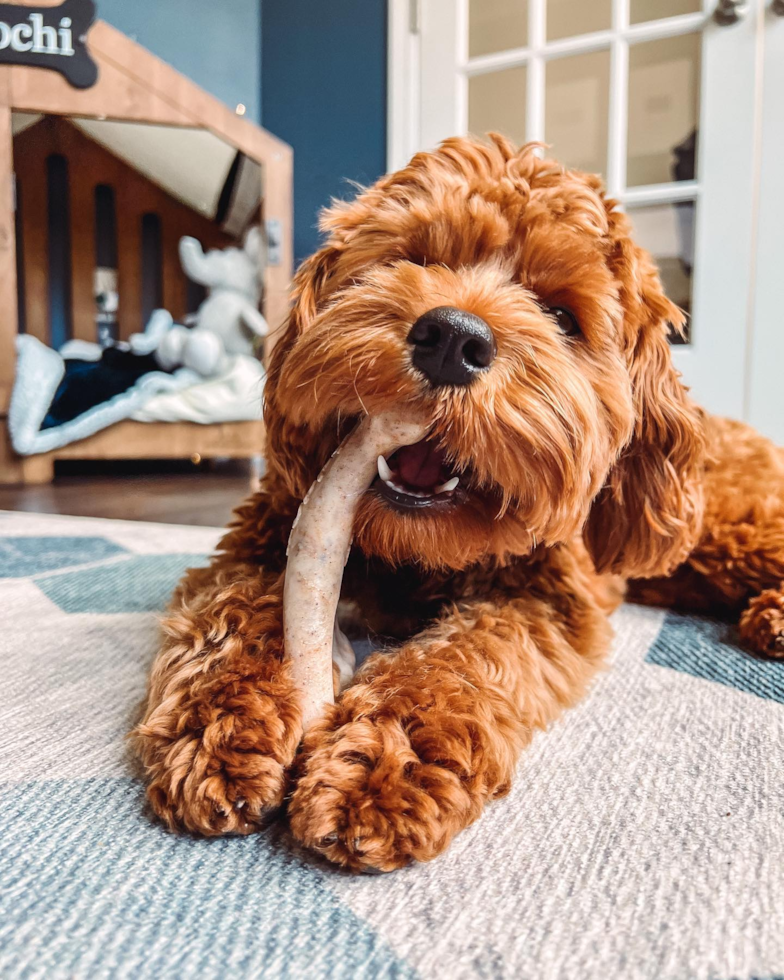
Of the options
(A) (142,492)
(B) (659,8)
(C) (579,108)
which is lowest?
(A) (142,492)

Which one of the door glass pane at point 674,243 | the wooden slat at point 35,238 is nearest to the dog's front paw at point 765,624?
the door glass pane at point 674,243

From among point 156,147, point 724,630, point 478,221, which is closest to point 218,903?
point 478,221

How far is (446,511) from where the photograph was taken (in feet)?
3.28

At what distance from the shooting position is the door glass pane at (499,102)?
384cm

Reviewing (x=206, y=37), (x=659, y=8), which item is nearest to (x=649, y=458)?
(x=659, y=8)

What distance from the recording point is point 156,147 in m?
4.39

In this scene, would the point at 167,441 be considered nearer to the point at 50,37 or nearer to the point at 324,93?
the point at 50,37

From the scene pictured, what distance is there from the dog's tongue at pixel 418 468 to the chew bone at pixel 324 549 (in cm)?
9

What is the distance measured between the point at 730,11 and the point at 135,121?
9.96 ft

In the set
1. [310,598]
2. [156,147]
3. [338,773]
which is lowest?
[338,773]

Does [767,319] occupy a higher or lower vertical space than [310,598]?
higher

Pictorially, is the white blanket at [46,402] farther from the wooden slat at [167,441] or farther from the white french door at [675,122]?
the white french door at [675,122]

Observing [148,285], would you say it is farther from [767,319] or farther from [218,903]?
[218,903]

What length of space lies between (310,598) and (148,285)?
15.8ft
